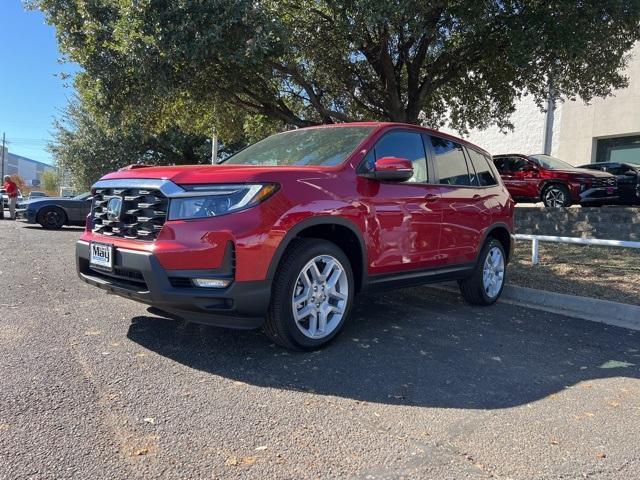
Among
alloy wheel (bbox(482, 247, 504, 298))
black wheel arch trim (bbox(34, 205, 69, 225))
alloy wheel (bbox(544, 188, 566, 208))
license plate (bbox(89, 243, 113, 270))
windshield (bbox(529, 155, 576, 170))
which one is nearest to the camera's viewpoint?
license plate (bbox(89, 243, 113, 270))

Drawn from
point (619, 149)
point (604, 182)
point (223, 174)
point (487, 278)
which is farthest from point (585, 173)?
point (223, 174)

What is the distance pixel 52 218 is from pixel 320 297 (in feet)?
44.5

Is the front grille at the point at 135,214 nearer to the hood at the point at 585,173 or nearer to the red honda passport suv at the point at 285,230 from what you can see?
the red honda passport suv at the point at 285,230

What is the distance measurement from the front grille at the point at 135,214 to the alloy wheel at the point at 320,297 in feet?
3.52

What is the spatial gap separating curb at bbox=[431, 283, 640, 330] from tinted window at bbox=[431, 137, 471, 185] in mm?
1695

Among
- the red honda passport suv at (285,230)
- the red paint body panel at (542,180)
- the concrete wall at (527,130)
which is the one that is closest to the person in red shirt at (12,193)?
the red honda passport suv at (285,230)

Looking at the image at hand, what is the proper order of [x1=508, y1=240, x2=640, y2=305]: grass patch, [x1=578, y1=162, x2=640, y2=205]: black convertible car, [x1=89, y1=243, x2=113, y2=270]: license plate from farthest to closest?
[x1=578, y1=162, x2=640, y2=205]: black convertible car
[x1=508, y1=240, x2=640, y2=305]: grass patch
[x1=89, y1=243, x2=113, y2=270]: license plate

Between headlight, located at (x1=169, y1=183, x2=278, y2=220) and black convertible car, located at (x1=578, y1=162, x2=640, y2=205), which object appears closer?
headlight, located at (x1=169, y1=183, x2=278, y2=220)

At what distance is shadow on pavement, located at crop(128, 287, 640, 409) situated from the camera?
10.9 ft

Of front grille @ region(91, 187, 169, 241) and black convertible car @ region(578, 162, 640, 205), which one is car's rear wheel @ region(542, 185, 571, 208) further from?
front grille @ region(91, 187, 169, 241)

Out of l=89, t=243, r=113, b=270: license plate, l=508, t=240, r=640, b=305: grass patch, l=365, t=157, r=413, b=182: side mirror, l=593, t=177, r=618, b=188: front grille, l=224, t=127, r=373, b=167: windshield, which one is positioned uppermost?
l=593, t=177, r=618, b=188: front grille

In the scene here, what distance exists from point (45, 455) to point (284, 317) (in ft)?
5.55

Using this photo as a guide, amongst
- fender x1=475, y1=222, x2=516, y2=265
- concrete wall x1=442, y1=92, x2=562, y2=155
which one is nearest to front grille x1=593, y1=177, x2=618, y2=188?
fender x1=475, y1=222, x2=516, y2=265

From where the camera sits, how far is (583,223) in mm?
11125
